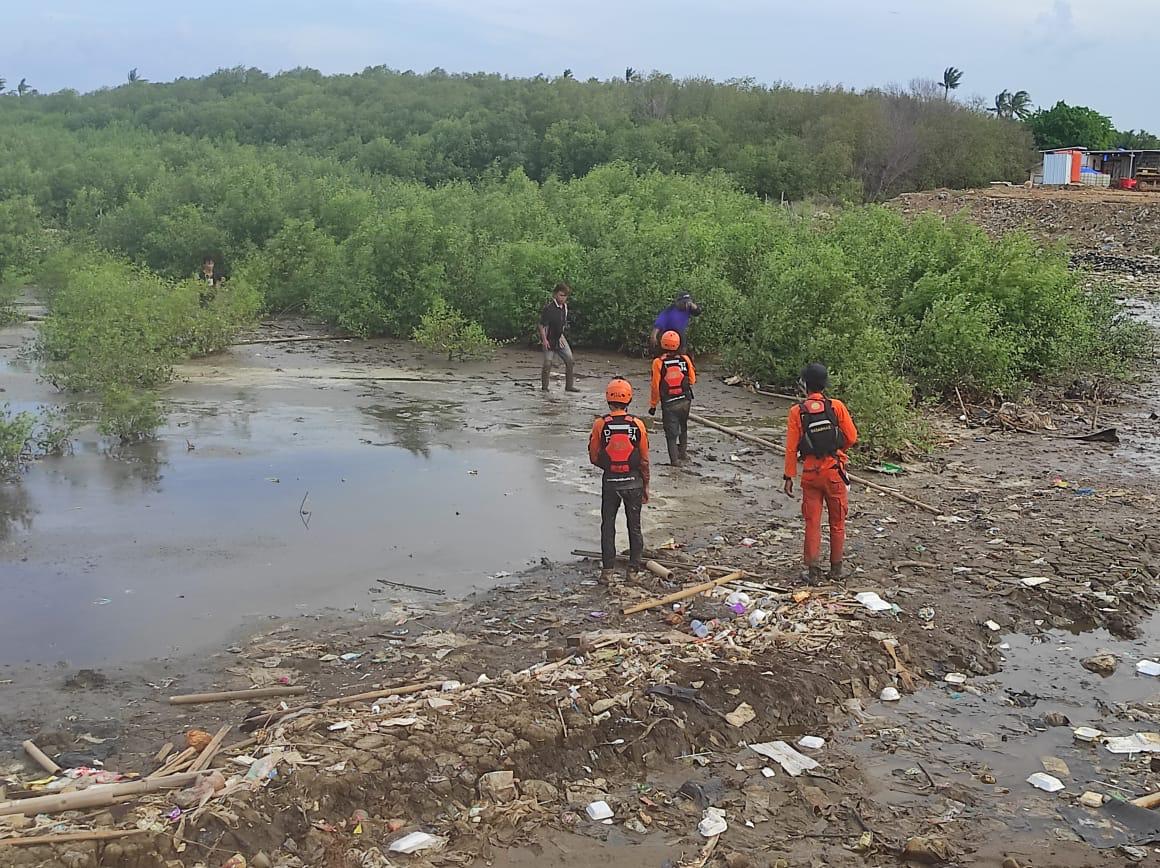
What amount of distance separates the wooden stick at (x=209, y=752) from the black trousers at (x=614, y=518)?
341 cm

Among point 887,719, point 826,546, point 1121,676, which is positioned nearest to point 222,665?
point 887,719

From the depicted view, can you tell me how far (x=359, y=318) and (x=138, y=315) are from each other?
5.91m

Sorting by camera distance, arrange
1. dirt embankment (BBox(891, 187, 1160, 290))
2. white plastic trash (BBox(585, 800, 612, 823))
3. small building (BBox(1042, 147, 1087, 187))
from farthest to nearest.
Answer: small building (BBox(1042, 147, 1087, 187))
dirt embankment (BBox(891, 187, 1160, 290))
white plastic trash (BBox(585, 800, 612, 823))

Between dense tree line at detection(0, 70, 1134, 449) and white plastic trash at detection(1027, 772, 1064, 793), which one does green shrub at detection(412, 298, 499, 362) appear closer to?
dense tree line at detection(0, 70, 1134, 449)

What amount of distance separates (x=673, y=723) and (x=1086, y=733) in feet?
8.01

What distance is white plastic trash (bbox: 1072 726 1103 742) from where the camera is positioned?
6.20 metres

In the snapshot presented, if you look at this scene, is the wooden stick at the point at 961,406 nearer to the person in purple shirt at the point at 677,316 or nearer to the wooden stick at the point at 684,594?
the person in purple shirt at the point at 677,316

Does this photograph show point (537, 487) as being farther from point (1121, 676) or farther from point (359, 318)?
point (359, 318)

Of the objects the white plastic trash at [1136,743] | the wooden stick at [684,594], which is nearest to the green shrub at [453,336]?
the wooden stick at [684,594]

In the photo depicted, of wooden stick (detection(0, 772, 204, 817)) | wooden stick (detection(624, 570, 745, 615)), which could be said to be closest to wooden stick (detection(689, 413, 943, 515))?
wooden stick (detection(624, 570, 745, 615))

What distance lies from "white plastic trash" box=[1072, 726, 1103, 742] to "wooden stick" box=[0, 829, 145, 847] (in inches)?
199

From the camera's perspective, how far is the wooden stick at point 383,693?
6121 mm

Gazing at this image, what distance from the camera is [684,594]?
7832 millimetres

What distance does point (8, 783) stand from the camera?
17.5ft
